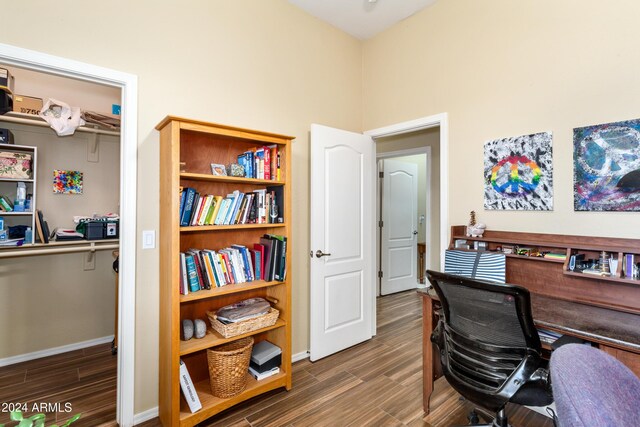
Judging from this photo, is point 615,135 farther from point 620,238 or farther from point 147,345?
point 147,345

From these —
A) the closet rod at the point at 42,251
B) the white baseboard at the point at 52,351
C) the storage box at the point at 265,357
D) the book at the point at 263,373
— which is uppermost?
Result: the closet rod at the point at 42,251

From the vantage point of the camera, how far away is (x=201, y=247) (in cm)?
224

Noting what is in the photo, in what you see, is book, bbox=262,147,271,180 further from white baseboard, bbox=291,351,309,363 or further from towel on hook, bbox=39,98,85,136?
towel on hook, bbox=39,98,85,136

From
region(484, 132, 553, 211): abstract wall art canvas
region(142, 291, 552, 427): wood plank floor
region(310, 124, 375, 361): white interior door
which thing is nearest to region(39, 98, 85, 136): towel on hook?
region(310, 124, 375, 361): white interior door

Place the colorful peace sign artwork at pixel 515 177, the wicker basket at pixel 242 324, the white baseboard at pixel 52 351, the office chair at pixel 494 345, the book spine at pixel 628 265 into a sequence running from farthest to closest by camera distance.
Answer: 1. the white baseboard at pixel 52 351
2. the colorful peace sign artwork at pixel 515 177
3. the wicker basket at pixel 242 324
4. the book spine at pixel 628 265
5. the office chair at pixel 494 345

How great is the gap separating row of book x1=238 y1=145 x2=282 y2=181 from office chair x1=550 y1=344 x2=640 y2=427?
1.93 meters

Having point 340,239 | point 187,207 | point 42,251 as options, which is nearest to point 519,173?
point 340,239

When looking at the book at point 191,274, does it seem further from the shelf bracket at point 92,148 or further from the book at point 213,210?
the shelf bracket at point 92,148

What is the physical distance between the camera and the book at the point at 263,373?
221 cm

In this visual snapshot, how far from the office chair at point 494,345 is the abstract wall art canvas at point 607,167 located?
1.04 meters

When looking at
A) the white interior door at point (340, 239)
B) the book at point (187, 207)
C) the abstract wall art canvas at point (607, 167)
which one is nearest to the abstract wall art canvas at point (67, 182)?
the book at point (187, 207)

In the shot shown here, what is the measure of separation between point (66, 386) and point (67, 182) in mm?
1783

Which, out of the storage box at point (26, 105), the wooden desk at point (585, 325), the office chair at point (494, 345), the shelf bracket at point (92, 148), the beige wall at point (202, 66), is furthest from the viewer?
the shelf bracket at point (92, 148)

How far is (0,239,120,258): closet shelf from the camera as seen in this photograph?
2494mm
